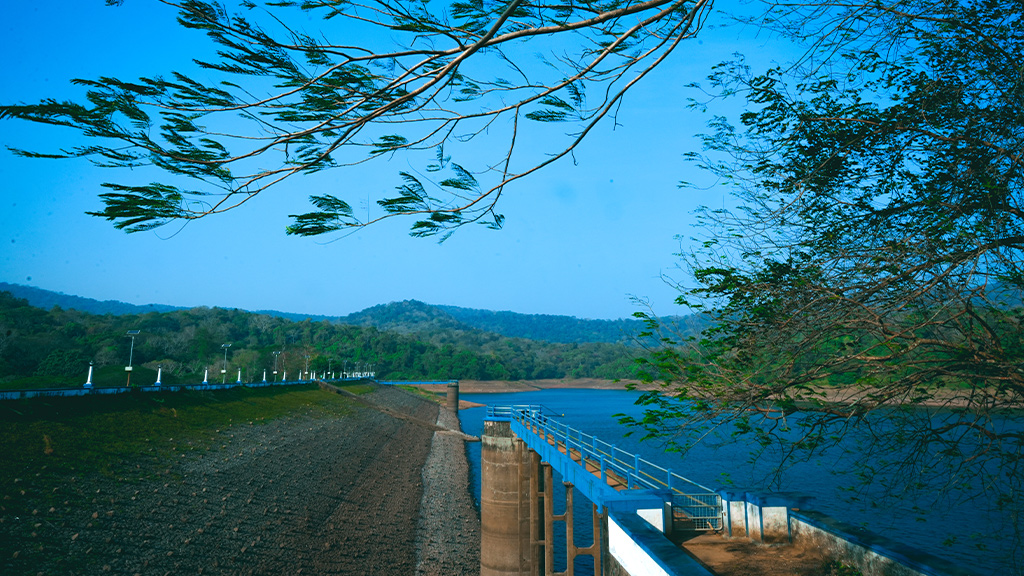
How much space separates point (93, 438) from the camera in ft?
59.2

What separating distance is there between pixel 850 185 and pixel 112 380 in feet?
156

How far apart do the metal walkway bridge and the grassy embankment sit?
11.8 meters

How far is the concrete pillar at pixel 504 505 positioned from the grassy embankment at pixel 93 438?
10.5 m

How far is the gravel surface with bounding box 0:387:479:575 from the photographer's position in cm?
1227

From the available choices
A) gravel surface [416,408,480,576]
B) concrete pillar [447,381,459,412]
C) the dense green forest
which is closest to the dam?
the dense green forest

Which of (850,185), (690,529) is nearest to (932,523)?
(690,529)

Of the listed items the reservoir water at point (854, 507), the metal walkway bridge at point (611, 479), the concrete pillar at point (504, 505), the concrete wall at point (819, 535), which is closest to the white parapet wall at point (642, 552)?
the metal walkway bridge at point (611, 479)

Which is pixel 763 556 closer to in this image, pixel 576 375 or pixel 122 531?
pixel 122 531

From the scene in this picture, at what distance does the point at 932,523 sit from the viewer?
68.8ft

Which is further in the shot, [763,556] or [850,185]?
[763,556]

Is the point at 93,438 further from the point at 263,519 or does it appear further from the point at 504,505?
the point at 504,505

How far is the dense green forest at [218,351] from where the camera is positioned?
4541 centimetres

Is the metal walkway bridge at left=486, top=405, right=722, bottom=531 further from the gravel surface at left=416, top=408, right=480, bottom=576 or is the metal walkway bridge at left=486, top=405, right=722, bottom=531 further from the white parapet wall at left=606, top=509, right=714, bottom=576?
the gravel surface at left=416, top=408, right=480, bottom=576

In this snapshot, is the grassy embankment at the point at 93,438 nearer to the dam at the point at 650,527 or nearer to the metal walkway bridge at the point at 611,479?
the dam at the point at 650,527
